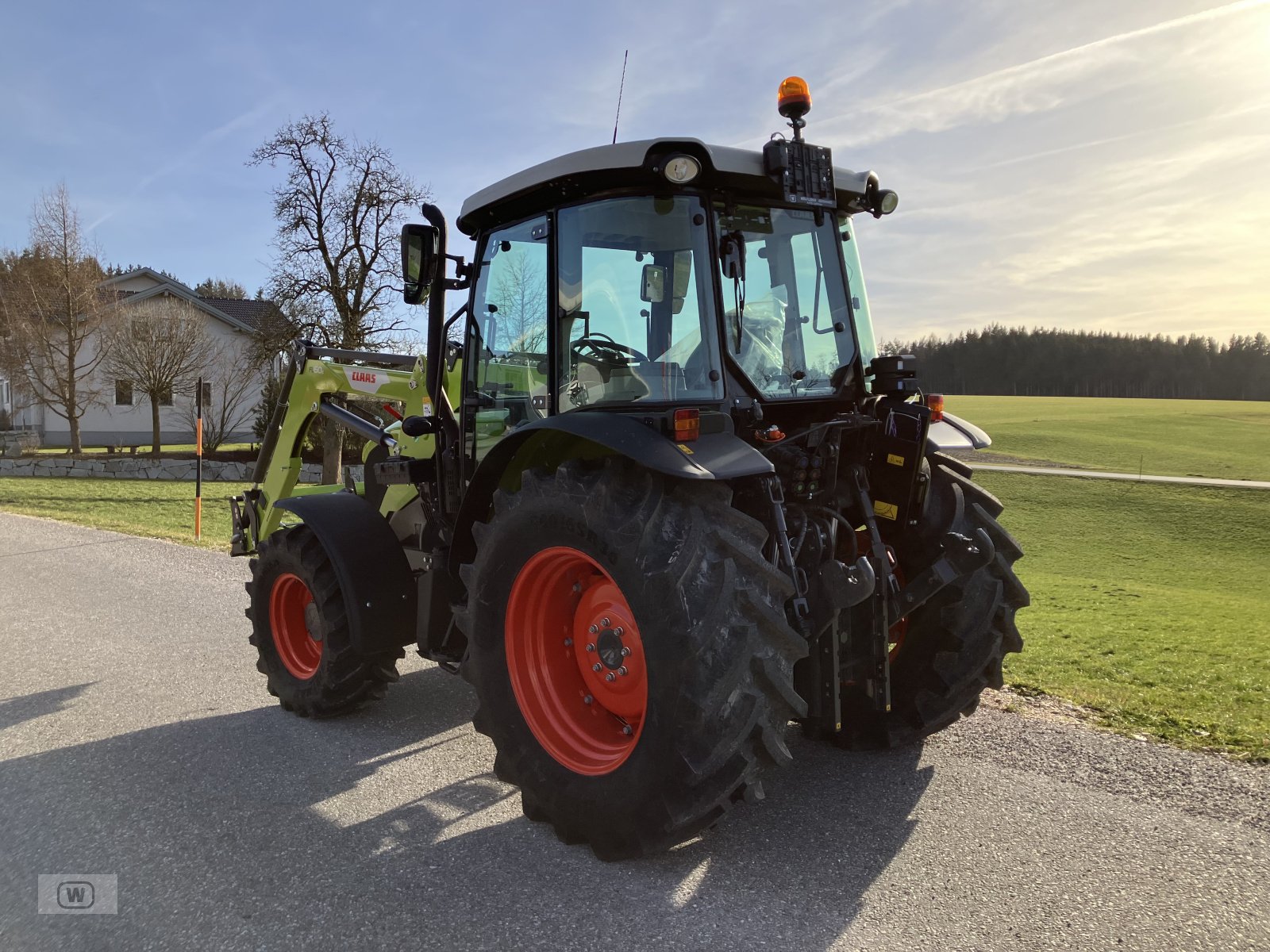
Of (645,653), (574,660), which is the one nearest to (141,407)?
(574,660)

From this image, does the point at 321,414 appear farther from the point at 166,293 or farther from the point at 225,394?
the point at 166,293

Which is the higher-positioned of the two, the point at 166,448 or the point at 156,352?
the point at 156,352

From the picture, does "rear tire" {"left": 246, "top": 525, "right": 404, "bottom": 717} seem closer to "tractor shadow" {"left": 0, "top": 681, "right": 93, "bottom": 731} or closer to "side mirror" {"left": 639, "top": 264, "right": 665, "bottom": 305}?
"tractor shadow" {"left": 0, "top": 681, "right": 93, "bottom": 731}

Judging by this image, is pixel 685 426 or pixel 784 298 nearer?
pixel 685 426

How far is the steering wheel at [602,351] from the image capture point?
11.4 ft

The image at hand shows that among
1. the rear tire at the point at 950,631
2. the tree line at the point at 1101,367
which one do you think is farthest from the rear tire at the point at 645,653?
the tree line at the point at 1101,367

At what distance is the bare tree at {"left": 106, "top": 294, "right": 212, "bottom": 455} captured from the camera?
96.4 ft

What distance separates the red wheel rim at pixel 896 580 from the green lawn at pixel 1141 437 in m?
28.2

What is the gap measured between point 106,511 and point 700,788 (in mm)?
16215

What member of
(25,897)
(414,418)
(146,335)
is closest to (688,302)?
(414,418)

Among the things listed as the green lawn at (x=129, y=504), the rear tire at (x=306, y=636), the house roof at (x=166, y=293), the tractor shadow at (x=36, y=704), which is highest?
the house roof at (x=166, y=293)

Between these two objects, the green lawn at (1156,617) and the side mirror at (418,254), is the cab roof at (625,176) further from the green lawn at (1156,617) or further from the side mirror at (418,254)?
the green lawn at (1156,617)

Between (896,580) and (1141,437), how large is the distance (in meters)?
42.7

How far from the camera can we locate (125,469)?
998 inches
